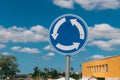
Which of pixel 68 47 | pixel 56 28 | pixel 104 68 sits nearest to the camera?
pixel 68 47

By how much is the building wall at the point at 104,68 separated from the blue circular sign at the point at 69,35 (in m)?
72.2

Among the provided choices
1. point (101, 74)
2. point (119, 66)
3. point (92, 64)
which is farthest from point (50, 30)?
point (92, 64)

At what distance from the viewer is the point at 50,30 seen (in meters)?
7.27

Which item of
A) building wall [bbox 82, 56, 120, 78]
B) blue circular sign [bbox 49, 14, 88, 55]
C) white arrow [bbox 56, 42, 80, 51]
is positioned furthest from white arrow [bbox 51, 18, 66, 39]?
building wall [bbox 82, 56, 120, 78]

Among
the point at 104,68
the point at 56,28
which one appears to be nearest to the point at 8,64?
the point at 104,68

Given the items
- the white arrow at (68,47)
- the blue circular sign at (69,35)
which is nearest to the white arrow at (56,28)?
the blue circular sign at (69,35)

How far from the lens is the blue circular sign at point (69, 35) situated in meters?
7.14

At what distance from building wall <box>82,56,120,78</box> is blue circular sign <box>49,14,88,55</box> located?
72.2 m

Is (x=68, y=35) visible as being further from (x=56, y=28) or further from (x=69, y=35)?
(x=56, y=28)

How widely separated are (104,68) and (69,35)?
282 feet

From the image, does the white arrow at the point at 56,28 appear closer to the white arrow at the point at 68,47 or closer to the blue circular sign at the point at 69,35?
the blue circular sign at the point at 69,35

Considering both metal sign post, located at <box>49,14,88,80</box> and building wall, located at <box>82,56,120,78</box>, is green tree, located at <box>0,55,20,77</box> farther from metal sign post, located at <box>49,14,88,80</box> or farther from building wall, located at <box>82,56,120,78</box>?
metal sign post, located at <box>49,14,88,80</box>

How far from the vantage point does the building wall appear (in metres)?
80.7

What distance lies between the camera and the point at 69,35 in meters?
7.20
